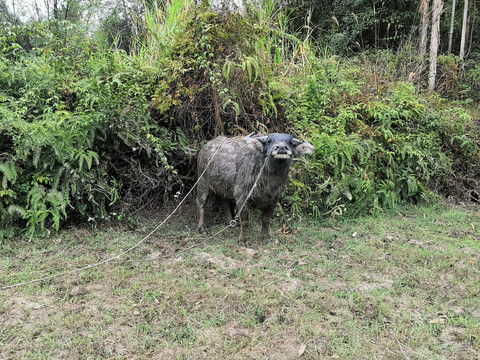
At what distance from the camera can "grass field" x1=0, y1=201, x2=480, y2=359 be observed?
8.71ft

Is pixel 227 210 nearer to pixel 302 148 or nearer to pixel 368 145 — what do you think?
pixel 302 148

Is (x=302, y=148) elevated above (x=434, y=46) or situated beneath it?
situated beneath

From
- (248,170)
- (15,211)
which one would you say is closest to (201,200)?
(248,170)

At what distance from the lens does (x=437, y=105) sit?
7.28 metres

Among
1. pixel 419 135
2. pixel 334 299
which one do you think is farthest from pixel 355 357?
pixel 419 135

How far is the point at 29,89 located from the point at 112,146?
1428mm

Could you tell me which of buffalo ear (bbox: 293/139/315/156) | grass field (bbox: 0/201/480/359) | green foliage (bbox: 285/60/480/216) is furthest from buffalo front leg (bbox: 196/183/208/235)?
buffalo ear (bbox: 293/139/315/156)

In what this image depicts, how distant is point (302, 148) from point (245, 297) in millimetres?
1932

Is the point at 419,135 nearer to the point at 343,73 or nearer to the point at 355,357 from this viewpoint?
the point at 343,73

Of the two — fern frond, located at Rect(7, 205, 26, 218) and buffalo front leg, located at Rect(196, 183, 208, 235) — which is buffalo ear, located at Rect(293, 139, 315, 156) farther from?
fern frond, located at Rect(7, 205, 26, 218)

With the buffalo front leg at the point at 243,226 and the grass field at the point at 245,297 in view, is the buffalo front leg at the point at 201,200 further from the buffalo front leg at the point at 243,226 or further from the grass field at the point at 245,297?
the buffalo front leg at the point at 243,226

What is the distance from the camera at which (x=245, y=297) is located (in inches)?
129

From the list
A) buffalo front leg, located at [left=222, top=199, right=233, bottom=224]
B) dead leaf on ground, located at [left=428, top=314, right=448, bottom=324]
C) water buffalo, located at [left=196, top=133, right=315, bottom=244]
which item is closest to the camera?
dead leaf on ground, located at [left=428, top=314, right=448, bottom=324]

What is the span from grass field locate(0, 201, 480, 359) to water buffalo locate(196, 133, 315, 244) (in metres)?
0.48
